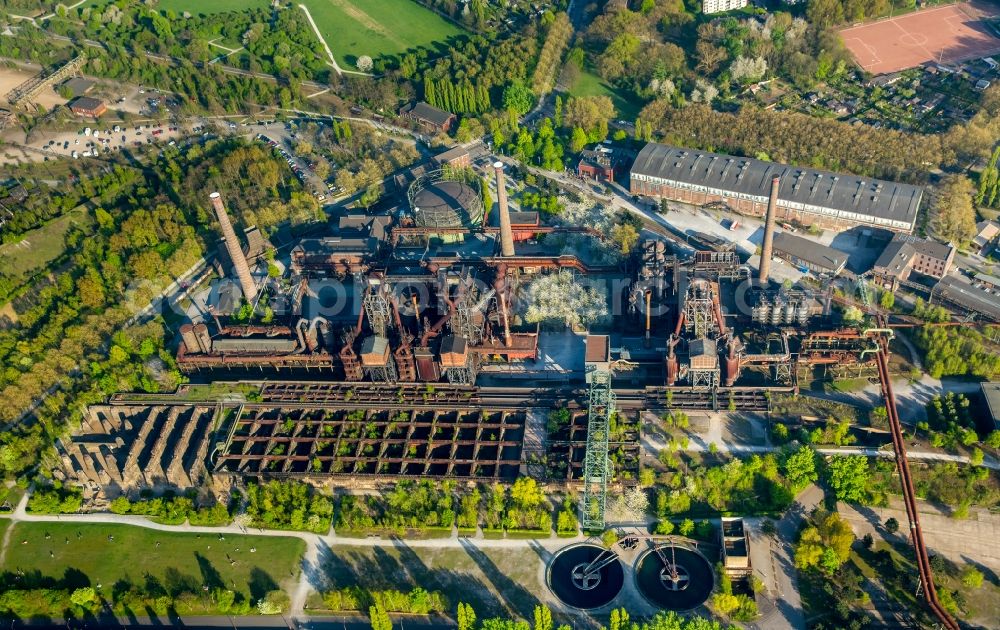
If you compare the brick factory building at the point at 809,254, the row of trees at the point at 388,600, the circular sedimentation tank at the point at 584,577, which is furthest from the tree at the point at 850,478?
the row of trees at the point at 388,600

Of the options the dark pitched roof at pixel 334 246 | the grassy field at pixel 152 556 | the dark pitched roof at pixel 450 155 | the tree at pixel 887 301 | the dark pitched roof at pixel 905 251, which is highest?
the dark pitched roof at pixel 450 155

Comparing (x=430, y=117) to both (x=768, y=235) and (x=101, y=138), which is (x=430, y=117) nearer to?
(x=101, y=138)

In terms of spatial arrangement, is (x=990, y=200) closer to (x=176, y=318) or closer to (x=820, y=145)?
(x=820, y=145)

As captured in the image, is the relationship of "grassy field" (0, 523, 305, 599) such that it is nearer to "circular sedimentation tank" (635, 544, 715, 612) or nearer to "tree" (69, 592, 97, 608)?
"tree" (69, 592, 97, 608)

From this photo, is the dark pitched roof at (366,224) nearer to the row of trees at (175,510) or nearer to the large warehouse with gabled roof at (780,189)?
the large warehouse with gabled roof at (780,189)

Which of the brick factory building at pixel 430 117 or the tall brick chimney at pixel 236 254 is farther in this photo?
the brick factory building at pixel 430 117

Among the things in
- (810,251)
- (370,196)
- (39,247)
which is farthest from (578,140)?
(39,247)

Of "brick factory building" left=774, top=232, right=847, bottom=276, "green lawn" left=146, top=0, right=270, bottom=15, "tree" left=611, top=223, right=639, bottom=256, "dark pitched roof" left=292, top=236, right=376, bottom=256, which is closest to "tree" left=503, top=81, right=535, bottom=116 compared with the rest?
"tree" left=611, top=223, right=639, bottom=256
